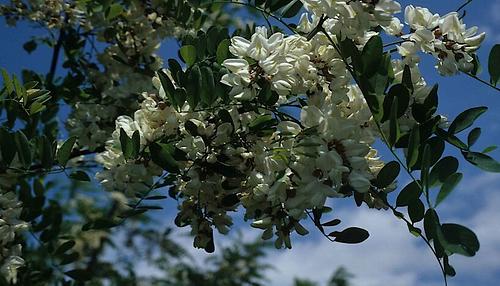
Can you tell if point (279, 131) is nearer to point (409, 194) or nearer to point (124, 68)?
point (409, 194)

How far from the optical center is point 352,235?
1.16 metres

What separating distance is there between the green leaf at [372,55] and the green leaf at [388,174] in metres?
0.14

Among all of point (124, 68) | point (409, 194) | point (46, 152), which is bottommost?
point (124, 68)

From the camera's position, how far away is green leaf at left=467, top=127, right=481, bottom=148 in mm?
1129

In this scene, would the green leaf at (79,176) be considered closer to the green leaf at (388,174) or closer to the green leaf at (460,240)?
the green leaf at (388,174)

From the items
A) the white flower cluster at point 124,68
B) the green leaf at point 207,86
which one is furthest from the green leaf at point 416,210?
the white flower cluster at point 124,68

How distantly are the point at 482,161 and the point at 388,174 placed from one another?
15 cm

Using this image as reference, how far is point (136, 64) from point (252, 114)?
1.18m

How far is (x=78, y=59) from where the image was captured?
7.98 feet

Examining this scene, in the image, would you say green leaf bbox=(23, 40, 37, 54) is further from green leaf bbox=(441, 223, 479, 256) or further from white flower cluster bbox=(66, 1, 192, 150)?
green leaf bbox=(441, 223, 479, 256)

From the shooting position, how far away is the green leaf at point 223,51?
1213 millimetres

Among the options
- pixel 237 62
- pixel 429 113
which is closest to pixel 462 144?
pixel 429 113

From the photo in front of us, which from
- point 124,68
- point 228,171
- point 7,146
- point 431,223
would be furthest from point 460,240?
point 124,68

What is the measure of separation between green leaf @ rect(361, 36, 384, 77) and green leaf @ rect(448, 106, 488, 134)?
18cm
